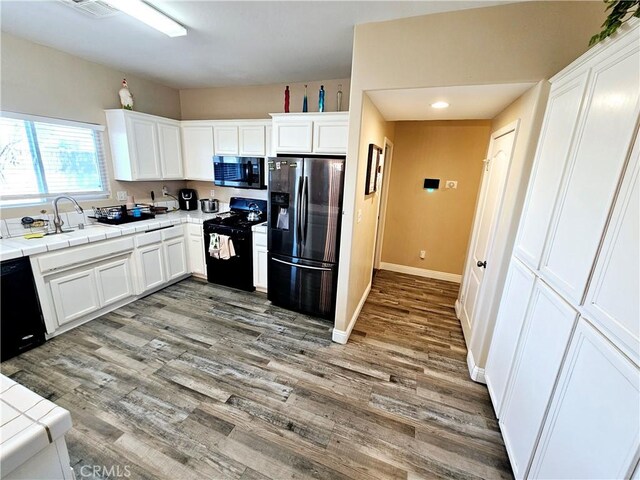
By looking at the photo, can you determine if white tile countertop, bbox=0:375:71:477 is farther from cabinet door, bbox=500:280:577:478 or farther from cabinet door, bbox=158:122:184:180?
cabinet door, bbox=158:122:184:180

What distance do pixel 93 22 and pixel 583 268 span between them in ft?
12.1

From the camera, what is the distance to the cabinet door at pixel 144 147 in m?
3.24

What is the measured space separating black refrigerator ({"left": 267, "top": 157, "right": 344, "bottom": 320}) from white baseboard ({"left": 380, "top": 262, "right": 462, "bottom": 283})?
1.90 metres

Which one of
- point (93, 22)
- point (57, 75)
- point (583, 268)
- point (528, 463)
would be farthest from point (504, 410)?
point (57, 75)

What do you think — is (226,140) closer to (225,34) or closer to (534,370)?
(225,34)

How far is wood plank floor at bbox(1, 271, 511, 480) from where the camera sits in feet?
5.10

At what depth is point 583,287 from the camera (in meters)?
1.09

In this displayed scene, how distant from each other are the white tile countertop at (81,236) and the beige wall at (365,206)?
2186mm

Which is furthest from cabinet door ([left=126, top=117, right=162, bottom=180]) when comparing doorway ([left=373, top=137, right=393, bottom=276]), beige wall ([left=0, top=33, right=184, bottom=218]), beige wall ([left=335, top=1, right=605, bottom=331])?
doorway ([left=373, top=137, right=393, bottom=276])

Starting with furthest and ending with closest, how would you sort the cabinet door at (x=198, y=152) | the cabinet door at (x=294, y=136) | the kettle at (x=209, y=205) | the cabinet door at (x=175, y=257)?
the kettle at (x=209, y=205), the cabinet door at (x=198, y=152), the cabinet door at (x=175, y=257), the cabinet door at (x=294, y=136)

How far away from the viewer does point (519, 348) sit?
5.20 ft

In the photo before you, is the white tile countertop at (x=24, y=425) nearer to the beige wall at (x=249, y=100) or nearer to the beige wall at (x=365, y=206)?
the beige wall at (x=365, y=206)

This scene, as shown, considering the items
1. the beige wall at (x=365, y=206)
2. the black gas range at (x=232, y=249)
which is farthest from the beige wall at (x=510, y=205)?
the black gas range at (x=232, y=249)

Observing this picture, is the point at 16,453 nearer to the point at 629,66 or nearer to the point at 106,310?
the point at 629,66
